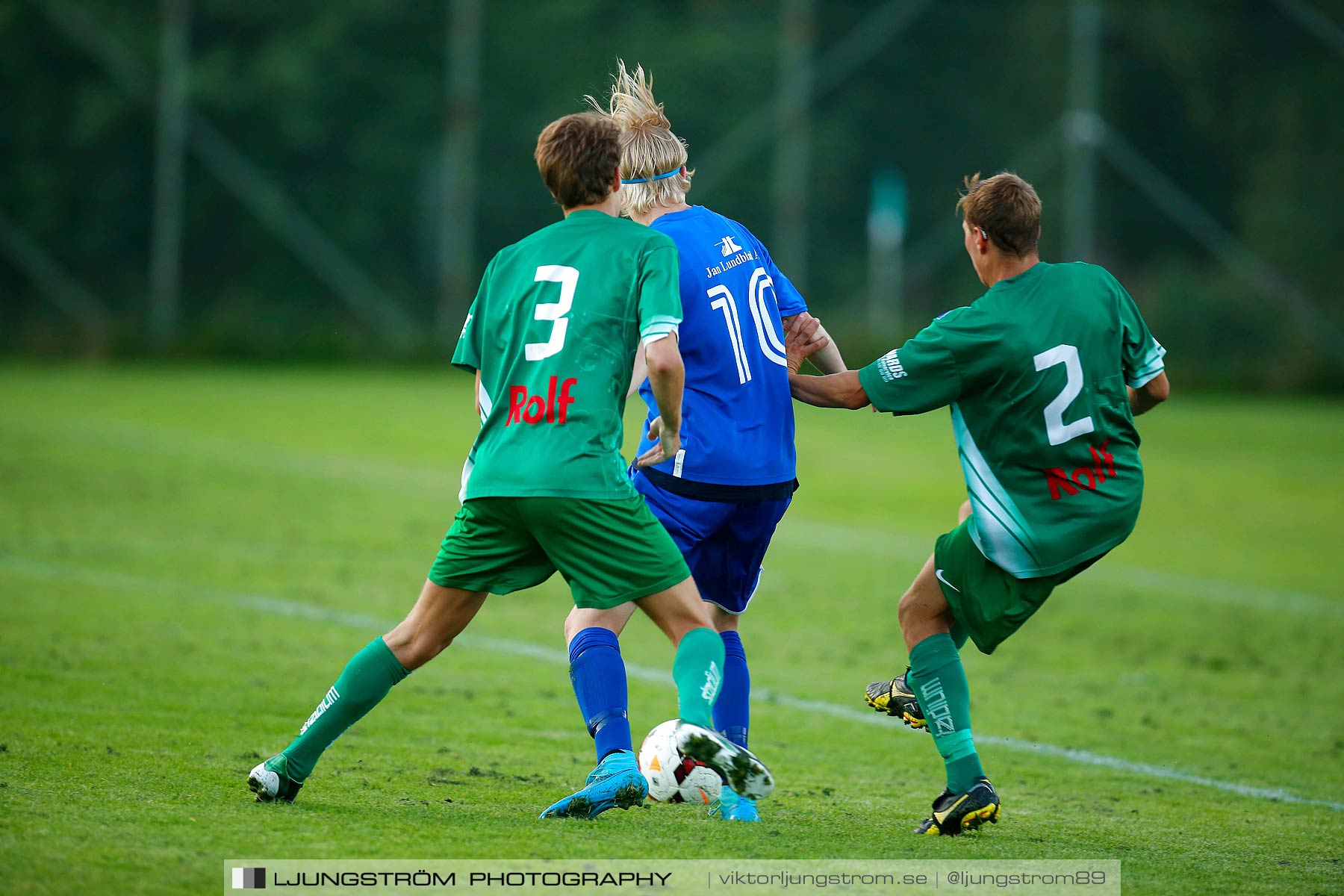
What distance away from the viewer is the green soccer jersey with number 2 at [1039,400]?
15.0 ft

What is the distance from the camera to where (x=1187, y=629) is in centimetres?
977

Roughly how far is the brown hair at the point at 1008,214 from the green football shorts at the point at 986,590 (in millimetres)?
888

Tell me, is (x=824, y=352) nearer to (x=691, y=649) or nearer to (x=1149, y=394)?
(x=1149, y=394)

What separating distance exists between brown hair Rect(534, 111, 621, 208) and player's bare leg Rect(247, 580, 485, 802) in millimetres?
1228

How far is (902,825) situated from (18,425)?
14476 millimetres

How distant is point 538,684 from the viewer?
24.3 feet

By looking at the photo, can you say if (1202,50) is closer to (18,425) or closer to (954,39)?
(954,39)

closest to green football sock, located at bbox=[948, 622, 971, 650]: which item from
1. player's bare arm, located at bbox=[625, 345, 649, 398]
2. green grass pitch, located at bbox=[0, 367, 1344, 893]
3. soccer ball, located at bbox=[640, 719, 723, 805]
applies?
green grass pitch, located at bbox=[0, 367, 1344, 893]

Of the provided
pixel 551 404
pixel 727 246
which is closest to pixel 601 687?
pixel 551 404

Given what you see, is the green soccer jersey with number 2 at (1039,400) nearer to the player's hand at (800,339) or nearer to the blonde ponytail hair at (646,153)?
the player's hand at (800,339)

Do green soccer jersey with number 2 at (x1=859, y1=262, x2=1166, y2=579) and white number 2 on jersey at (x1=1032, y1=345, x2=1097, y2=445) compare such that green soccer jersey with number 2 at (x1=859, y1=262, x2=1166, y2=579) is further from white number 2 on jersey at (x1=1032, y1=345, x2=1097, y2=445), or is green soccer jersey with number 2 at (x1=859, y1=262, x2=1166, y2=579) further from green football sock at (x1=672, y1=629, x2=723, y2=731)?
green football sock at (x1=672, y1=629, x2=723, y2=731)

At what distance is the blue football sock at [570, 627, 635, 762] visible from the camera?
452 centimetres

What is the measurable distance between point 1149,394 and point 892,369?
914 millimetres

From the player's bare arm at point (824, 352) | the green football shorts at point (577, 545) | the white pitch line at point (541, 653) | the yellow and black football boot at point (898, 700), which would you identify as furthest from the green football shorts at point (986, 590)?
the white pitch line at point (541, 653)
